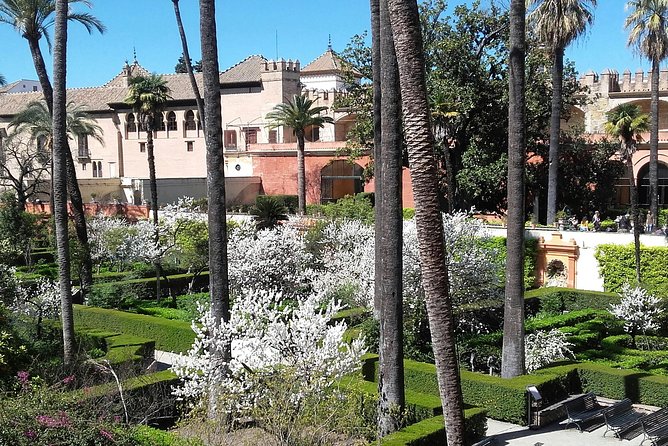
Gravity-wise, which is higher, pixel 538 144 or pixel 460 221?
pixel 538 144

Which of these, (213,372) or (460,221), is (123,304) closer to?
(460,221)

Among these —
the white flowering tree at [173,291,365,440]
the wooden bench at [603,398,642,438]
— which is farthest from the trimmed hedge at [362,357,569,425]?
the white flowering tree at [173,291,365,440]

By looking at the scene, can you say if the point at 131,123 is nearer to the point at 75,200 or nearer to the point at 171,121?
the point at 171,121

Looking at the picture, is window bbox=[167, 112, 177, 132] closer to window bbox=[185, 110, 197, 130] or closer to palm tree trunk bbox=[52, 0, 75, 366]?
window bbox=[185, 110, 197, 130]

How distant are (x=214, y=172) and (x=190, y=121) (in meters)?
42.6

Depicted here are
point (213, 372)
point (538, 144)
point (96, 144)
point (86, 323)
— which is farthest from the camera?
point (96, 144)

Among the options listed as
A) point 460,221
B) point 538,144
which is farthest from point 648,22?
point 460,221

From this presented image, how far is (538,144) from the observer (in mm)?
33781

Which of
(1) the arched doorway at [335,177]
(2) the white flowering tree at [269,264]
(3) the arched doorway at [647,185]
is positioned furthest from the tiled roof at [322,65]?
(2) the white flowering tree at [269,264]

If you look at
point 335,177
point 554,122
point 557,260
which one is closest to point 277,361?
point 557,260

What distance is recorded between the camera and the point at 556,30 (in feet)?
95.1

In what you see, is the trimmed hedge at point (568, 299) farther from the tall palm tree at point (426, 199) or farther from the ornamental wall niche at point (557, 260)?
the tall palm tree at point (426, 199)

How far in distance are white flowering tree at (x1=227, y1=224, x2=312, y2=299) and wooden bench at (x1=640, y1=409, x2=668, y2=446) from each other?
35.4ft

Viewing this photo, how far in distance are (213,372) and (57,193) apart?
18.7 feet
